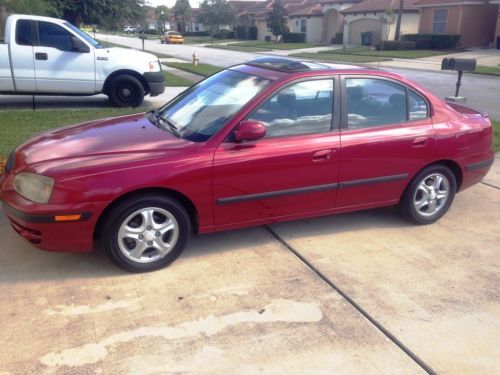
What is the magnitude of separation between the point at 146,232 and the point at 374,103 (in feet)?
7.42

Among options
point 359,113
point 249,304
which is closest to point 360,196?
point 359,113

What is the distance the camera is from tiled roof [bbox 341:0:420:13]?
1699 inches

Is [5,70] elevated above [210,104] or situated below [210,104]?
below

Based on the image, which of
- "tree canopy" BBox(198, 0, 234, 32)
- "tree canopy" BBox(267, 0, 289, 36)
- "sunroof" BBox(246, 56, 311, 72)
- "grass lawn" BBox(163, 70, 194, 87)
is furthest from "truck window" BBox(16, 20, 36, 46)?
"tree canopy" BBox(198, 0, 234, 32)

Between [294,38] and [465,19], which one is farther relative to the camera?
[294,38]

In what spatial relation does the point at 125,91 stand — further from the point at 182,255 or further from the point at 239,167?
the point at 239,167

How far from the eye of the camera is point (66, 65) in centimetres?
969

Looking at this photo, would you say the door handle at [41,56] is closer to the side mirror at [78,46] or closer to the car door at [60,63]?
the car door at [60,63]

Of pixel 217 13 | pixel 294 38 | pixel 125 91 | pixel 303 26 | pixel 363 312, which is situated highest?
pixel 217 13

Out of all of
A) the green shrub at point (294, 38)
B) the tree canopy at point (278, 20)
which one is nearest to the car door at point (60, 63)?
the tree canopy at point (278, 20)

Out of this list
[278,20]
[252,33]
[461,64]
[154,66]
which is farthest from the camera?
[252,33]

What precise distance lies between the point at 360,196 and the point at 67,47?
7.44 metres

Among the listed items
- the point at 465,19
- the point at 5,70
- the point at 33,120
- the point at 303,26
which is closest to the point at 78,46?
the point at 5,70

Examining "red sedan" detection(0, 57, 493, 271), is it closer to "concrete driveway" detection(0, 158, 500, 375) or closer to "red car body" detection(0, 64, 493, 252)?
"red car body" detection(0, 64, 493, 252)
